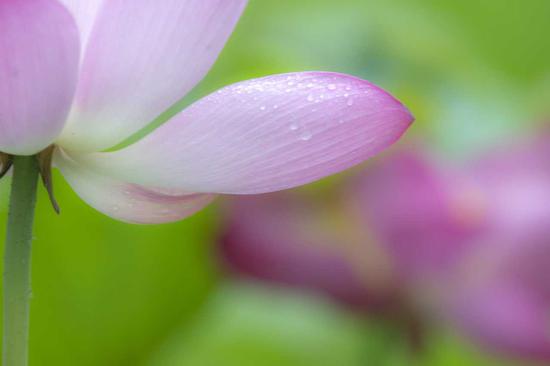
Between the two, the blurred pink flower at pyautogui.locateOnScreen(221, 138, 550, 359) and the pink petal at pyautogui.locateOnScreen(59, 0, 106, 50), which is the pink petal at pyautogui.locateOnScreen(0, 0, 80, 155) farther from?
the blurred pink flower at pyautogui.locateOnScreen(221, 138, 550, 359)

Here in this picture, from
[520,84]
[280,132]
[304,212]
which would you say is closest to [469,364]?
[304,212]

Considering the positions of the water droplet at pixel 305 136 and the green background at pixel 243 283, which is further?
the green background at pixel 243 283

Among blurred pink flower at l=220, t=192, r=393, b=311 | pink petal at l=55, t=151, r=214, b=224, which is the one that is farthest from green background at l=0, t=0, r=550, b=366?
pink petal at l=55, t=151, r=214, b=224

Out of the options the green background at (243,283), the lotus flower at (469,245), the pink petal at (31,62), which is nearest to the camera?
the pink petal at (31,62)

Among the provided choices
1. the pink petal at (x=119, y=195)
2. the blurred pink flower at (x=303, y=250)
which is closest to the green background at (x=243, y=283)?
the blurred pink flower at (x=303, y=250)

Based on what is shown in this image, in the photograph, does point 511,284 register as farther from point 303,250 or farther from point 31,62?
point 31,62

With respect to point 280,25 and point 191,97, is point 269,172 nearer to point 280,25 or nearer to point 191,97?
point 191,97

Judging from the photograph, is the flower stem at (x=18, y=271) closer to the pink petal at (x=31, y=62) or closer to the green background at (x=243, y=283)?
the pink petal at (x=31, y=62)
